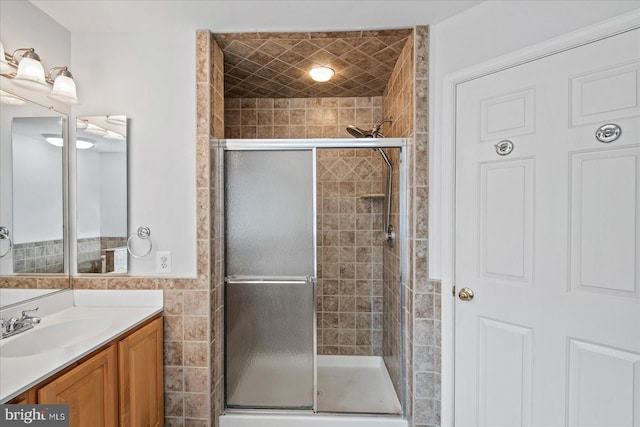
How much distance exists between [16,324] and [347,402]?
1.94 metres

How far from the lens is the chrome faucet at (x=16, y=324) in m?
1.39

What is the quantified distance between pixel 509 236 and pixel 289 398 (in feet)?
5.37

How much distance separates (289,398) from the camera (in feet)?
6.84

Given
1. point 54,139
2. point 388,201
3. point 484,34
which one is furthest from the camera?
point 388,201

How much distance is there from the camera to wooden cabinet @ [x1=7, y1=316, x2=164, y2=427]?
3.81ft

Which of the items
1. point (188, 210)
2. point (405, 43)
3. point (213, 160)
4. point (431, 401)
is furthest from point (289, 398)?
point (405, 43)

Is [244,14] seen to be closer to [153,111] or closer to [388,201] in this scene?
[153,111]

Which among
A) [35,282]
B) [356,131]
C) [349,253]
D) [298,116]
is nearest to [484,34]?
[356,131]

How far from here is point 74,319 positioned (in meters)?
1.66

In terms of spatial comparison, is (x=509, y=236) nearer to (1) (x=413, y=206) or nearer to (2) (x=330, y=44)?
(1) (x=413, y=206)

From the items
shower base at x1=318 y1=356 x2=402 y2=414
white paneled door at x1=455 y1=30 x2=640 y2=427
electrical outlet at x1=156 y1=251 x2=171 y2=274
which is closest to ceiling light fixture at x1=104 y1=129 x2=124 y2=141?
electrical outlet at x1=156 y1=251 x2=171 y2=274

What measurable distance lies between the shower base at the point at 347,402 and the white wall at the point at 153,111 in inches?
43.0

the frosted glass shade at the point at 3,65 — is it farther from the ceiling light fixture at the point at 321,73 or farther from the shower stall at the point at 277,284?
the ceiling light fixture at the point at 321,73

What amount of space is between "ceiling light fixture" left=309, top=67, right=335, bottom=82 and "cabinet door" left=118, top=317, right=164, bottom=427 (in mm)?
1918
